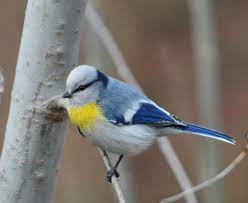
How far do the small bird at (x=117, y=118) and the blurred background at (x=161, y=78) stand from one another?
2.10 metres

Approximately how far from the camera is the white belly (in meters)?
1.39

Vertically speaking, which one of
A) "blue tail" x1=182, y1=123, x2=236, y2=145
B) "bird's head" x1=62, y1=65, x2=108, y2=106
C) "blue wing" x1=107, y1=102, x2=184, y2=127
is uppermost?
"bird's head" x1=62, y1=65, x2=108, y2=106

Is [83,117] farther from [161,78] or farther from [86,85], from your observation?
[161,78]

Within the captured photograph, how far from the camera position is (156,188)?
12.2 feet

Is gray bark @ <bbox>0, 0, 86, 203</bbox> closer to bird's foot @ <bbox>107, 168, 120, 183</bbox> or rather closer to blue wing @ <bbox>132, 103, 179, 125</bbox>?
bird's foot @ <bbox>107, 168, 120, 183</bbox>

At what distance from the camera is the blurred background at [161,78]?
3.67 m

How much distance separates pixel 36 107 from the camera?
104cm

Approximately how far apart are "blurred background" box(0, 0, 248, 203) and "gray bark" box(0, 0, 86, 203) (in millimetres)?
2494

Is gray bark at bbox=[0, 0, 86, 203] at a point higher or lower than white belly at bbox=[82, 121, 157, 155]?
higher

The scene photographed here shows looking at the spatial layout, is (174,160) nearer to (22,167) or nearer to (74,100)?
(74,100)

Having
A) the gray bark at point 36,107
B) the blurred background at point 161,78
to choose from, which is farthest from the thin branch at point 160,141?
the blurred background at point 161,78

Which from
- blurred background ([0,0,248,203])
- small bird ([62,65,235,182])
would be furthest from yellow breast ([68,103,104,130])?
blurred background ([0,0,248,203])

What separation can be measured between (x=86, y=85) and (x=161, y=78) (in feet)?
7.55

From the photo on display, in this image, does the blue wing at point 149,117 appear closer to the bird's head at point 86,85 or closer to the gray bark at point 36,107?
the bird's head at point 86,85
